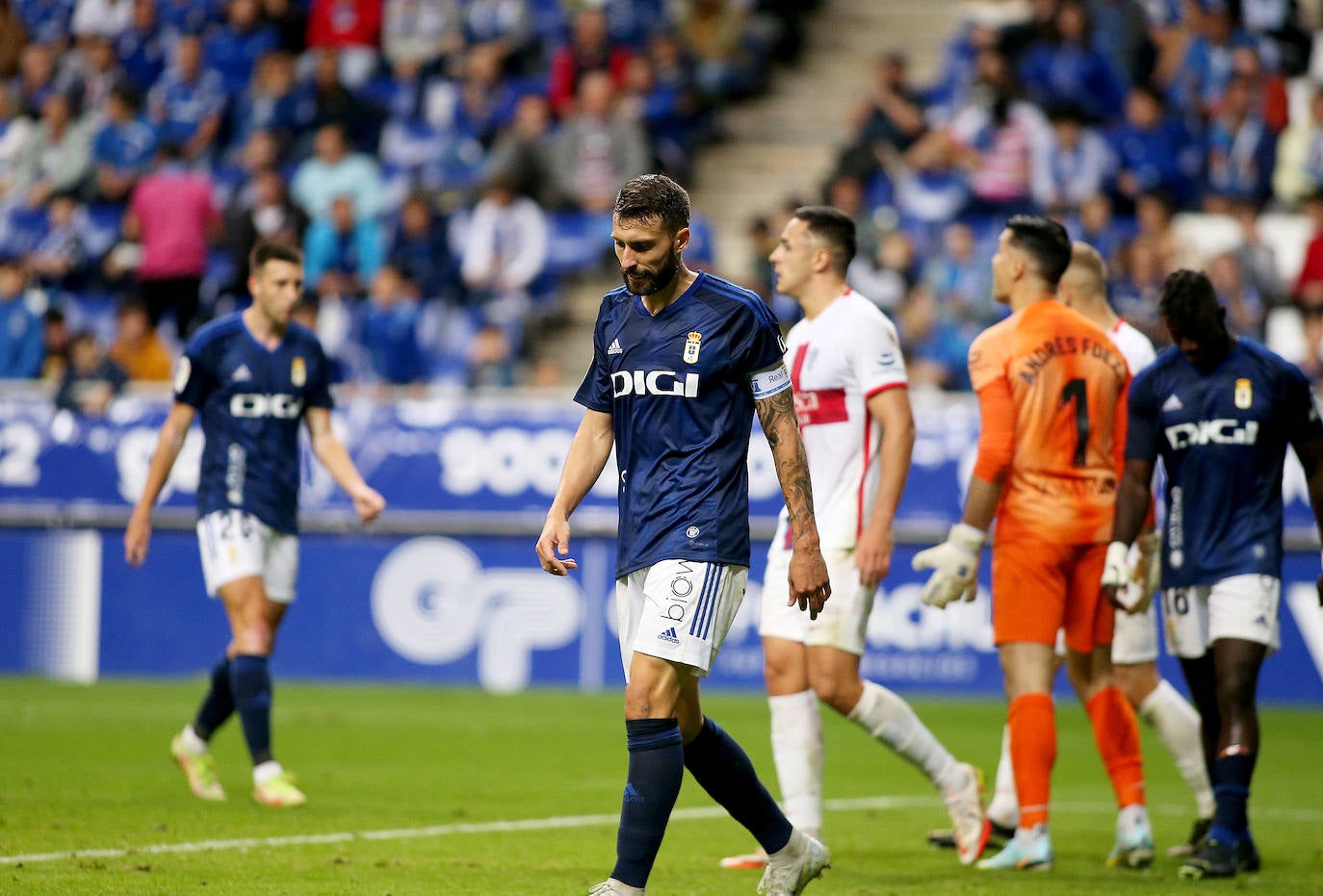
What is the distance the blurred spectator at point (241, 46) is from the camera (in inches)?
886

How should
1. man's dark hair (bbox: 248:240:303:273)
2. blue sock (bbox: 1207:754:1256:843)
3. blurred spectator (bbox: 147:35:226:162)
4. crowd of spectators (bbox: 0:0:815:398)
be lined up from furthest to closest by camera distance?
blurred spectator (bbox: 147:35:226:162), crowd of spectators (bbox: 0:0:815:398), man's dark hair (bbox: 248:240:303:273), blue sock (bbox: 1207:754:1256:843)

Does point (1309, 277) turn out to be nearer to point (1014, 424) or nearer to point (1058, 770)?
point (1058, 770)

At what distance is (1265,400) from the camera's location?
7.63 m

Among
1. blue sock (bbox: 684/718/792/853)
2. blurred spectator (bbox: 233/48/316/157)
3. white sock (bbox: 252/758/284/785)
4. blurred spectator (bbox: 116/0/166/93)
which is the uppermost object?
blurred spectator (bbox: 116/0/166/93)

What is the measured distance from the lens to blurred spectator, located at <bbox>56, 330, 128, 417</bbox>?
15773mm

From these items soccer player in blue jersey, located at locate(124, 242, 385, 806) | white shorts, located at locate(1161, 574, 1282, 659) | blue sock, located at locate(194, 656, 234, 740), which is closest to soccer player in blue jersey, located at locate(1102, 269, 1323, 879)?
white shorts, located at locate(1161, 574, 1282, 659)

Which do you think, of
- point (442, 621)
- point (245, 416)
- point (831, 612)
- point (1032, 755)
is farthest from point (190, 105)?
point (1032, 755)

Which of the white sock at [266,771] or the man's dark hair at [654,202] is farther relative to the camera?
the white sock at [266,771]

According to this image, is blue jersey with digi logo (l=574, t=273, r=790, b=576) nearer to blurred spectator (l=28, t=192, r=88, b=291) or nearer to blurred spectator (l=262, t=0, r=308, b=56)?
blurred spectator (l=28, t=192, r=88, b=291)

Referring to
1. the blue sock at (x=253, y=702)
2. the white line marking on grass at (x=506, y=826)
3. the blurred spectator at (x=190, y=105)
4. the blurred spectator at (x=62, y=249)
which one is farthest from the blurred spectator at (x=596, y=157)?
the blue sock at (x=253, y=702)

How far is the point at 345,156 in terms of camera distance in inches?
801

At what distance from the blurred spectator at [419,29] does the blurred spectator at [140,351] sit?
6.21 meters

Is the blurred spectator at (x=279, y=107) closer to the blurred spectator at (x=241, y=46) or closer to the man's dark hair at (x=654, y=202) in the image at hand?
the blurred spectator at (x=241, y=46)

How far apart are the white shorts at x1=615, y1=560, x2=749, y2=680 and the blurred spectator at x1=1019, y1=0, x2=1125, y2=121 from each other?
1451 cm
